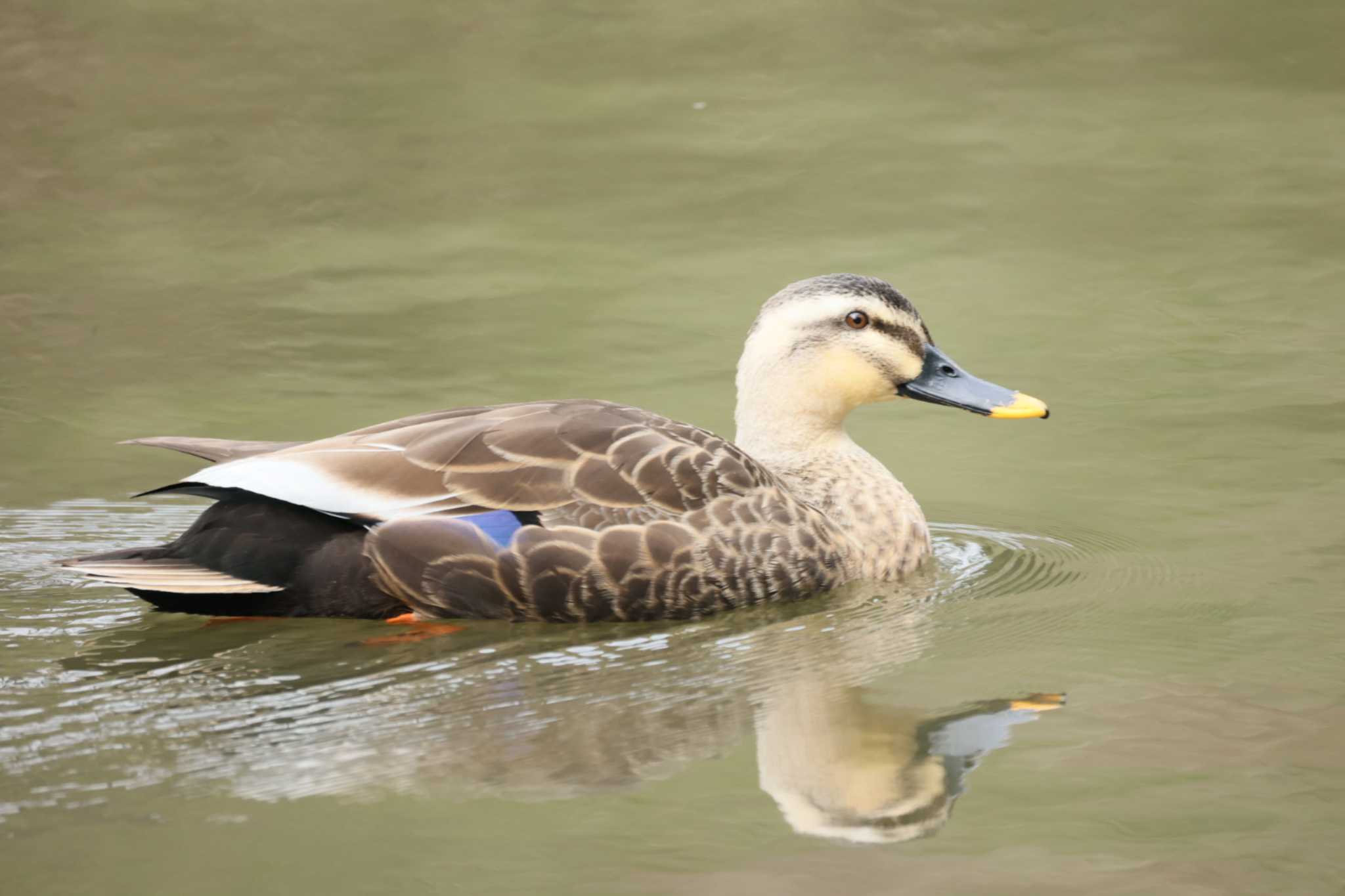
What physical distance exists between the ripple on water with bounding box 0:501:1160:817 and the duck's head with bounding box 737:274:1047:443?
705 mm

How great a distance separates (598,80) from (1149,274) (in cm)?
554

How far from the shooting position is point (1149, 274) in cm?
1022

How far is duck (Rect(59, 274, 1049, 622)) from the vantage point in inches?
234

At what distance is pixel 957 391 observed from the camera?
7.10 metres

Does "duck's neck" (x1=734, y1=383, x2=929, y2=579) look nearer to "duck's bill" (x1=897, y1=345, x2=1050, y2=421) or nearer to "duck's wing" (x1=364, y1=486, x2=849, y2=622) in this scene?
"duck's bill" (x1=897, y1=345, x2=1050, y2=421)

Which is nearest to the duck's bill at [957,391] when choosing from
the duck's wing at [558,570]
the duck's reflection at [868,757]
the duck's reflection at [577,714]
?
the duck's reflection at [577,714]

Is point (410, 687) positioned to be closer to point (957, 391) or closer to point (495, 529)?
point (495, 529)

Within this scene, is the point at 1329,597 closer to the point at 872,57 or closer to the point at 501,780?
the point at 501,780

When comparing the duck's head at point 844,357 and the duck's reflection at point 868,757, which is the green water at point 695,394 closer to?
the duck's reflection at point 868,757

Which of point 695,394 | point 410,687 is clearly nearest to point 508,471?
point 410,687

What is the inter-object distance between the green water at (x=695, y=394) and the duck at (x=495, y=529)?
0.14 meters

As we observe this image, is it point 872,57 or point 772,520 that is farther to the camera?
point 872,57

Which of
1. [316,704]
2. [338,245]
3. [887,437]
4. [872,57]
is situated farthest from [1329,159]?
[316,704]

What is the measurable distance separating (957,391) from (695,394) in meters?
1.71
